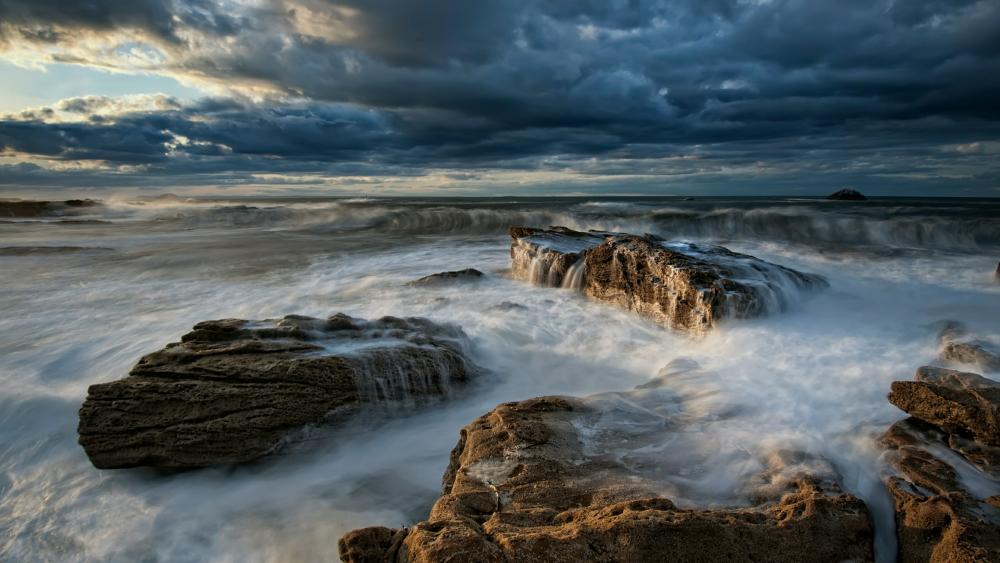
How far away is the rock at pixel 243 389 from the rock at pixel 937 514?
348cm

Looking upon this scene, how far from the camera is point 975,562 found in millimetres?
2123

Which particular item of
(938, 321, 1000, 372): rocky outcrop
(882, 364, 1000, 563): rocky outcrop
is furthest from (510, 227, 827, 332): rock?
(882, 364, 1000, 563): rocky outcrop

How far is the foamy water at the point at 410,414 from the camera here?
3266 millimetres

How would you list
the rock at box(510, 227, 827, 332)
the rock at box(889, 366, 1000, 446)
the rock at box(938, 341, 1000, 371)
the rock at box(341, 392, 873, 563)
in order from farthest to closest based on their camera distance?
the rock at box(510, 227, 827, 332) < the rock at box(938, 341, 1000, 371) < the rock at box(889, 366, 1000, 446) < the rock at box(341, 392, 873, 563)

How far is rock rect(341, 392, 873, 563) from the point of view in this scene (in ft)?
6.97

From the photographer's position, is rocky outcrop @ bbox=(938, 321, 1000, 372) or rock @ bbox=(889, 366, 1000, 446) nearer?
rock @ bbox=(889, 366, 1000, 446)

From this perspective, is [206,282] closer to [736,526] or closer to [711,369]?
[711,369]

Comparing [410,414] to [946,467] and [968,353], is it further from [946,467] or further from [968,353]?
[968,353]

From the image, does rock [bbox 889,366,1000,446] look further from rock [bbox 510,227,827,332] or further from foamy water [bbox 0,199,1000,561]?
rock [bbox 510,227,827,332]

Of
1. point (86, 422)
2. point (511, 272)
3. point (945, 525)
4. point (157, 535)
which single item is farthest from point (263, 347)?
point (511, 272)

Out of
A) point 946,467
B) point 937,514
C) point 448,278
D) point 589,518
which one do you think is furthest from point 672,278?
point 589,518

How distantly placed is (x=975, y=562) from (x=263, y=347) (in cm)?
476

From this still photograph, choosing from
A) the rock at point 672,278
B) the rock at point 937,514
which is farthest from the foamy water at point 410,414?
the rock at point 672,278

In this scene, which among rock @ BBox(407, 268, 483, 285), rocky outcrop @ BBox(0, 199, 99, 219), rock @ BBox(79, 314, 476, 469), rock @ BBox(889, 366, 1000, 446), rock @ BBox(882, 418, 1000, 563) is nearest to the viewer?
rock @ BBox(882, 418, 1000, 563)
